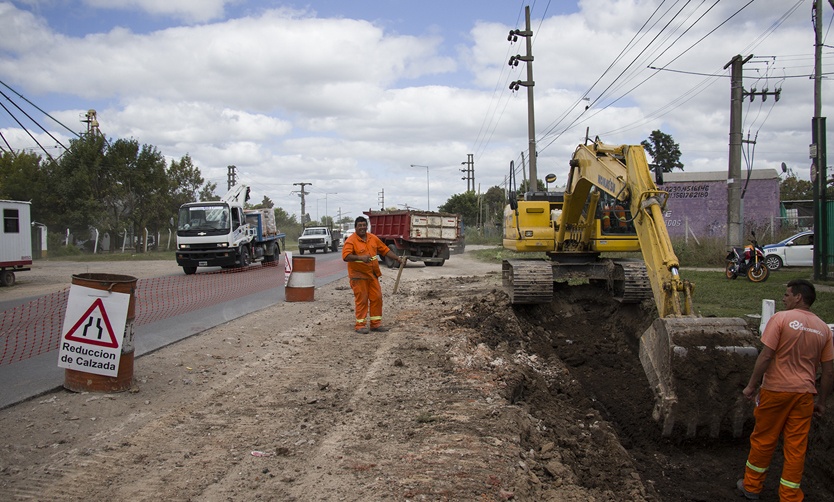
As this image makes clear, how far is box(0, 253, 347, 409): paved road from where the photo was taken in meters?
6.10

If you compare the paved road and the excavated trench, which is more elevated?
the paved road

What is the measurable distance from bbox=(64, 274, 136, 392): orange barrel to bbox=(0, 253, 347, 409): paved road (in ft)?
1.23

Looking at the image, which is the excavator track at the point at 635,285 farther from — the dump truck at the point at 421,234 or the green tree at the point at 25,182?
the green tree at the point at 25,182

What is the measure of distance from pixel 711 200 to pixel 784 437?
3564 centimetres

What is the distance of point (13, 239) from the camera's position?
1892 cm

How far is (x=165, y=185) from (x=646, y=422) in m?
43.8

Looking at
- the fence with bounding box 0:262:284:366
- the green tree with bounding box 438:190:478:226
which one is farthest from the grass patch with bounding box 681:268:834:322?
the green tree with bounding box 438:190:478:226

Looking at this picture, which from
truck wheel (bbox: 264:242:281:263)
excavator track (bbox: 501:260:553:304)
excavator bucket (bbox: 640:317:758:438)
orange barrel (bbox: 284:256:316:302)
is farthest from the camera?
truck wheel (bbox: 264:242:281:263)

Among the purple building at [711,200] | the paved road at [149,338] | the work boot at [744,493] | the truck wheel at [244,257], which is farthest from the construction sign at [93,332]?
the purple building at [711,200]

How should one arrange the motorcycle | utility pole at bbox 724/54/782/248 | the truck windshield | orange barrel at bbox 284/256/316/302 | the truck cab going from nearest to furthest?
orange barrel at bbox 284/256/316/302 < the motorcycle < utility pole at bbox 724/54/782/248 < the truck cab < the truck windshield

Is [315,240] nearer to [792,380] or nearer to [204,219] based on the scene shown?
[204,219]

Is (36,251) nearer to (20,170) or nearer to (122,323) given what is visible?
(20,170)

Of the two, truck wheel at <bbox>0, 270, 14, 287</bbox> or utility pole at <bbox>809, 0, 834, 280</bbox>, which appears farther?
truck wheel at <bbox>0, 270, 14, 287</bbox>

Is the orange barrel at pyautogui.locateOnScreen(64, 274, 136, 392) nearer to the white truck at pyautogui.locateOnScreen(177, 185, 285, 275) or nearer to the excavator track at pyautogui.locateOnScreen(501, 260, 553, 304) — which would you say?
the excavator track at pyautogui.locateOnScreen(501, 260, 553, 304)
